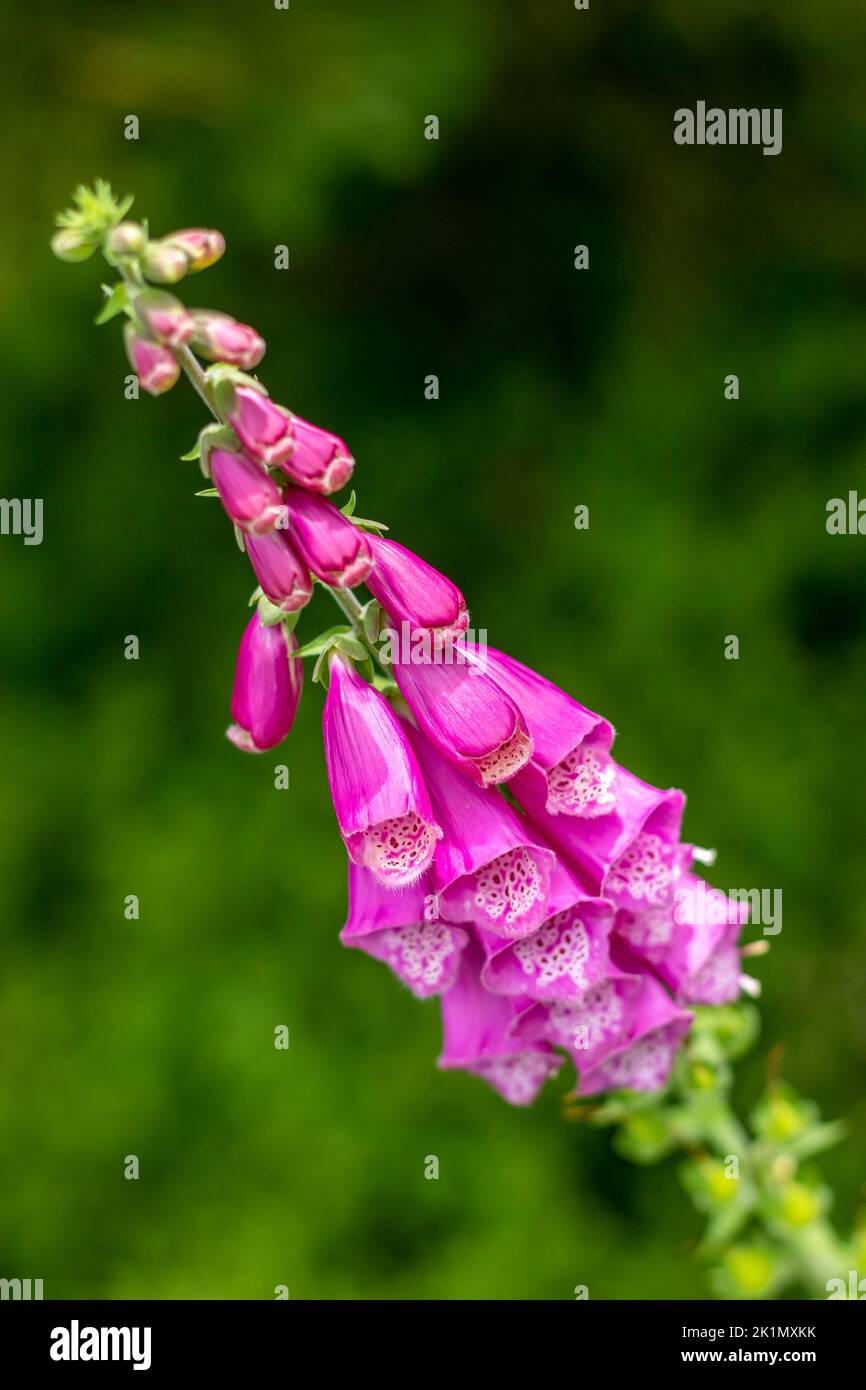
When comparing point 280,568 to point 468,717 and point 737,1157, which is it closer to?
point 468,717

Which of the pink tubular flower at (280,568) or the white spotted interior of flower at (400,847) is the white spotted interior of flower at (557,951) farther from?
the pink tubular flower at (280,568)

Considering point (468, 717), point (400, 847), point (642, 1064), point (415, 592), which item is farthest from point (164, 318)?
point (642, 1064)

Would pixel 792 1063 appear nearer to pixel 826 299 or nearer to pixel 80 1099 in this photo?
pixel 80 1099

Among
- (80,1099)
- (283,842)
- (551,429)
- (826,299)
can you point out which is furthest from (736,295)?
(80,1099)

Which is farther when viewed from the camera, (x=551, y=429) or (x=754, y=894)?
(x=551, y=429)

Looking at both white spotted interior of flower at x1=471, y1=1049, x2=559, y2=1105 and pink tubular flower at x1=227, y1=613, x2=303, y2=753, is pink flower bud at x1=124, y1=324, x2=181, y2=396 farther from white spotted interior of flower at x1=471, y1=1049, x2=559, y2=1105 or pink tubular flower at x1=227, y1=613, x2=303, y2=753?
white spotted interior of flower at x1=471, y1=1049, x2=559, y2=1105
